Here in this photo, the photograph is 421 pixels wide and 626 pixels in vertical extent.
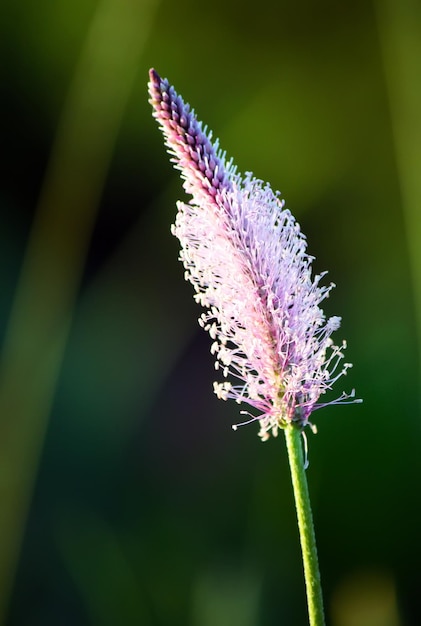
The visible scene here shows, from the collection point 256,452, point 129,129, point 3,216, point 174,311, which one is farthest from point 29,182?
point 256,452

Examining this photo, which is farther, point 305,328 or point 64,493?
point 64,493

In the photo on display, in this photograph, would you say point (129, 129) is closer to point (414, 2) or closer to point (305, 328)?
point (414, 2)

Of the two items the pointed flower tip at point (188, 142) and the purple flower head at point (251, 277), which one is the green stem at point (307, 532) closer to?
the purple flower head at point (251, 277)

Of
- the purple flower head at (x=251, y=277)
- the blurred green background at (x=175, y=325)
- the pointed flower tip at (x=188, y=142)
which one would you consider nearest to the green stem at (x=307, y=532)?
the purple flower head at (x=251, y=277)

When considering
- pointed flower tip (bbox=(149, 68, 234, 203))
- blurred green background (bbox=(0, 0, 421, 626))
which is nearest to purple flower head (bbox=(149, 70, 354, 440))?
pointed flower tip (bbox=(149, 68, 234, 203))

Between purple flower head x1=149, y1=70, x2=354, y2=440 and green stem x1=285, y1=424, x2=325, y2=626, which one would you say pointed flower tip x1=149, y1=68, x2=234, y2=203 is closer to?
purple flower head x1=149, y1=70, x2=354, y2=440
